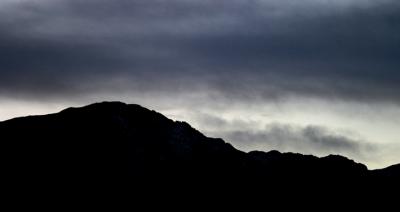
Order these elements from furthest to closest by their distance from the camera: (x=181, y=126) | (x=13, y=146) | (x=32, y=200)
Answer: (x=181, y=126), (x=13, y=146), (x=32, y=200)

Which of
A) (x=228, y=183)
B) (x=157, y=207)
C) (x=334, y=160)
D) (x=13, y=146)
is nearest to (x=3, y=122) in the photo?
(x=13, y=146)

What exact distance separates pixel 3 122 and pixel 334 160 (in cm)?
6008

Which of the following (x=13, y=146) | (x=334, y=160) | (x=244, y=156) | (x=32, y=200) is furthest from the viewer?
(x=334, y=160)

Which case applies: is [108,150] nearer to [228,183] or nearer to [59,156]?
[59,156]

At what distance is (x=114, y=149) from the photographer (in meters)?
102

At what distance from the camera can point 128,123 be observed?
10456cm

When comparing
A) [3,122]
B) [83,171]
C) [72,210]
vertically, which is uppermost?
[3,122]

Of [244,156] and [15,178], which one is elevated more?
[244,156]

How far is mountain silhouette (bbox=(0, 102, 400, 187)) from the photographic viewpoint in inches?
3868

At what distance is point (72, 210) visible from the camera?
93625 mm

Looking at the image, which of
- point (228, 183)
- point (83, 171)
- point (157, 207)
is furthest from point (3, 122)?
point (228, 183)

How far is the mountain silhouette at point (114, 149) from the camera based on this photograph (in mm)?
98250

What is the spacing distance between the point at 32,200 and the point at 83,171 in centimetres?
894

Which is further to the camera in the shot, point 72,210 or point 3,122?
point 3,122
